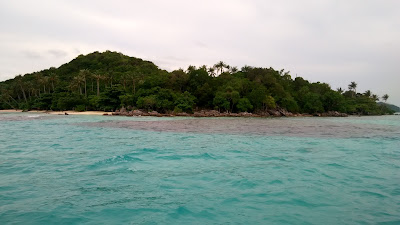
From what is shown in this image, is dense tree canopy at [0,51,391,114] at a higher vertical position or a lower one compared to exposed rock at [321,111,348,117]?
higher

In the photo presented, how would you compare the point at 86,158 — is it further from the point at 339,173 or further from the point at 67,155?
the point at 339,173

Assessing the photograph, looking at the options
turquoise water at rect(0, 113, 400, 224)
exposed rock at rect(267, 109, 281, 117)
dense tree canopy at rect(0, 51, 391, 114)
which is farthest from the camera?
exposed rock at rect(267, 109, 281, 117)

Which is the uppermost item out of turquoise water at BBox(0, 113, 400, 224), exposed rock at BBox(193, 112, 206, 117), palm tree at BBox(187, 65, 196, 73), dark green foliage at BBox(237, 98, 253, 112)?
palm tree at BBox(187, 65, 196, 73)

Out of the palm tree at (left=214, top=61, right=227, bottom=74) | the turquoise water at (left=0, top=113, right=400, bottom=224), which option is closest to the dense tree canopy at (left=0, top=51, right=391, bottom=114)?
the palm tree at (left=214, top=61, right=227, bottom=74)

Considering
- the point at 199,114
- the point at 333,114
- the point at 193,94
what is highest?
the point at 193,94

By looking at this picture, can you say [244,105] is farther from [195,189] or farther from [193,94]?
[195,189]

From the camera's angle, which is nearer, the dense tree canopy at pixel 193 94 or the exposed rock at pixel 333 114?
the dense tree canopy at pixel 193 94

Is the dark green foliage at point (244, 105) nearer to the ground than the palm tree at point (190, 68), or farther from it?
nearer to the ground

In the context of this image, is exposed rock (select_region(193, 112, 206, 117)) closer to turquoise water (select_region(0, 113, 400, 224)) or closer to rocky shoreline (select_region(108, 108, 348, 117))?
rocky shoreline (select_region(108, 108, 348, 117))

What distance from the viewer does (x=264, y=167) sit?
9.98 metres

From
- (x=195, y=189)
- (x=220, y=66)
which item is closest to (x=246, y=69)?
(x=220, y=66)

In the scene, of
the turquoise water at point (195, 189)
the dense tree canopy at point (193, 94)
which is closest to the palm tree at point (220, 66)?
the dense tree canopy at point (193, 94)

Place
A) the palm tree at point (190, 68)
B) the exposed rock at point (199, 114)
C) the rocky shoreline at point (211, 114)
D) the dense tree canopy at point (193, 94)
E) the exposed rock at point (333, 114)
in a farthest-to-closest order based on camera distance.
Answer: the exposed rock at point (333, 114) → the palm tree at point (190, 68) → the dense tree canopy at point (193, 94) → the exposed rock at point (199, 114) → the rocky shoreline at point (211, 114)

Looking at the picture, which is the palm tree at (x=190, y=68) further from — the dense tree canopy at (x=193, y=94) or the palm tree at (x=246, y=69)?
the palm tree at (x=246, y=69)
